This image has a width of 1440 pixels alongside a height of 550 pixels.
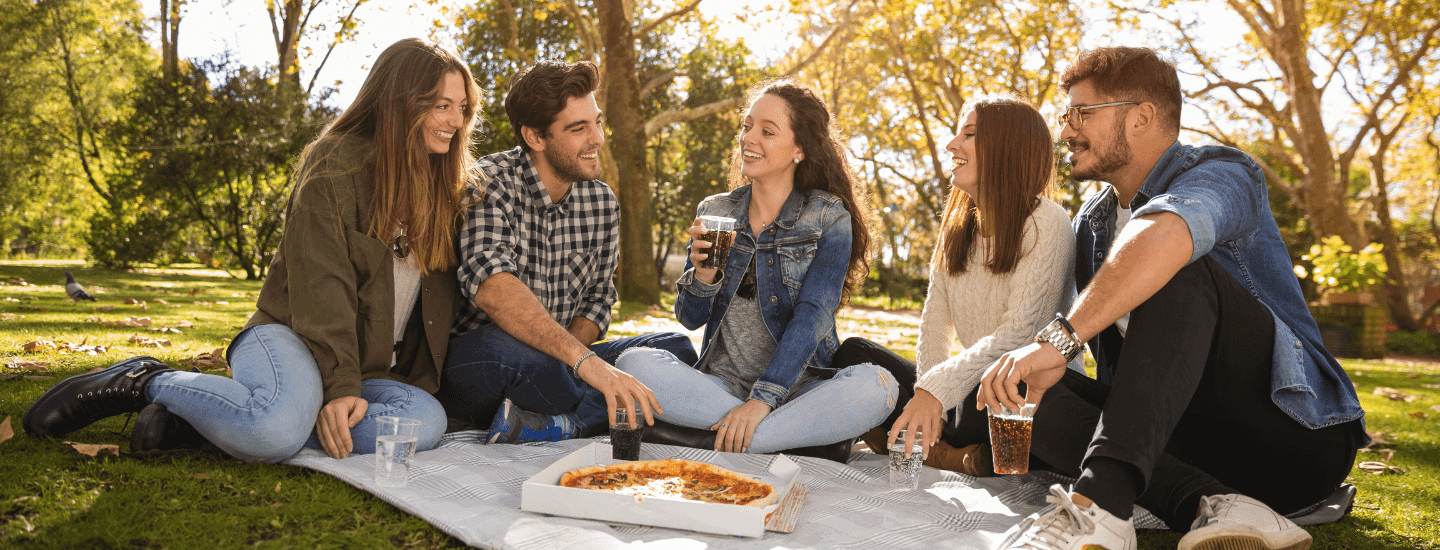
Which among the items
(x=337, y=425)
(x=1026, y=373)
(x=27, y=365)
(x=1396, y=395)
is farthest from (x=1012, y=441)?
A: (x=1396, y=395)

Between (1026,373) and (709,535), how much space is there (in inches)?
36.3

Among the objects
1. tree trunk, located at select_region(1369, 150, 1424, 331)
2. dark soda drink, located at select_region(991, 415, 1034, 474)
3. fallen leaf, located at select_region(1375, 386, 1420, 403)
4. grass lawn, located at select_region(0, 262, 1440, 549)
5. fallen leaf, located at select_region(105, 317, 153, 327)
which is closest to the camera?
grass lawn, located at select_region(0, 262, 1440, 549)

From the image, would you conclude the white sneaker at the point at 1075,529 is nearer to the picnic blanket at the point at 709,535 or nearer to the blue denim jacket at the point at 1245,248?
the picnic blanket at the point at 709,535

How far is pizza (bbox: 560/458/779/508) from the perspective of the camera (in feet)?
7.57

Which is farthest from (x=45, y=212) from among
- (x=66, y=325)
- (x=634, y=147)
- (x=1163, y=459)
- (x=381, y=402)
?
(x=1163, y=459)

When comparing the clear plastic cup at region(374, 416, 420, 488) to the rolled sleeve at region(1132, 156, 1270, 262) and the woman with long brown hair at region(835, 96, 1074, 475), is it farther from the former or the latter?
the rolled sleeve at region(1132, 156, 1270, 262)

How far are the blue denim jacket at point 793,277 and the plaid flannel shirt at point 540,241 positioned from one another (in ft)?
1.52

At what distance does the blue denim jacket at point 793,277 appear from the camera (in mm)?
3295

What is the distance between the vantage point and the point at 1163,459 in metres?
2.29

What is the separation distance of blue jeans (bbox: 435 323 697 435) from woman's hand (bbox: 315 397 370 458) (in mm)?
533

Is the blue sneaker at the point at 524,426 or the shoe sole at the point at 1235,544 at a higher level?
the shoe sole at the point at 1235,544

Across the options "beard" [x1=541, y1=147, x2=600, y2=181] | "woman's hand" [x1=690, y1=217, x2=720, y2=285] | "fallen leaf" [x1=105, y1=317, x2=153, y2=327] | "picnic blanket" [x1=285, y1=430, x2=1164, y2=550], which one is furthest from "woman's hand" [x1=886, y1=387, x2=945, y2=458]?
"fallen leaf" [x1=105, y1=317, x2=153, y2=327]

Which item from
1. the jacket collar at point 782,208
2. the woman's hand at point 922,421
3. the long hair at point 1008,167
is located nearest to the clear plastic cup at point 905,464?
the woman's hand at point 922,421

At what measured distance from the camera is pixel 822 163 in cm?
359
